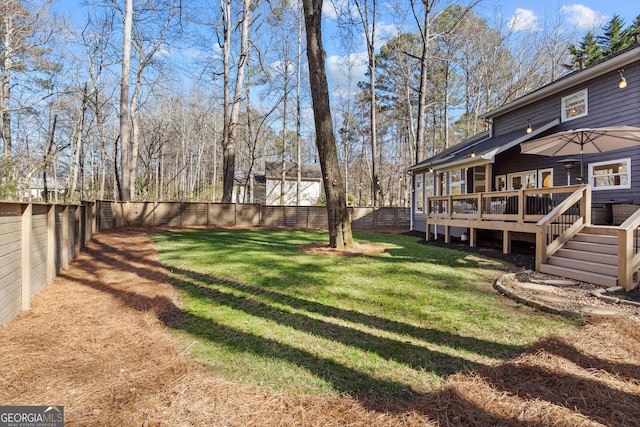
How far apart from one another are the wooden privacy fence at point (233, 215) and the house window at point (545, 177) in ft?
27.5

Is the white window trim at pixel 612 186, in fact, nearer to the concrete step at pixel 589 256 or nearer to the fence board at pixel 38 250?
the concrete step at pixel 589 256

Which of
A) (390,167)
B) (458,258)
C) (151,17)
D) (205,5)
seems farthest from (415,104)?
(458,258)

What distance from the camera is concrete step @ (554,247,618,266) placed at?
4.83 m

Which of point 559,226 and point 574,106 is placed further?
point 574,106

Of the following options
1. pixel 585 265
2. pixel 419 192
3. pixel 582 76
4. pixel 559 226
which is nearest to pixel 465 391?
pixel 585 265

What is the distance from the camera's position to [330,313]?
3.69 meters

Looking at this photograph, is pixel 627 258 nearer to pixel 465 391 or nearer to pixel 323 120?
pixel 465 391

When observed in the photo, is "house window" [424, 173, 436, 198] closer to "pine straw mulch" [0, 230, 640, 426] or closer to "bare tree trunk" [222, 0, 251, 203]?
"bare tree trunk" [222, 0, 251, 203]

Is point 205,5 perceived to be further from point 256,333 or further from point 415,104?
point 256,333

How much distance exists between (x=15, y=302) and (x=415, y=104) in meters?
25.3

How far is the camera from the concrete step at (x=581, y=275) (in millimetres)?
4531

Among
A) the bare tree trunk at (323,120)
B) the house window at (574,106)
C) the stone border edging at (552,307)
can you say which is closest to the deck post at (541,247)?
the stone border edging at (552,307)

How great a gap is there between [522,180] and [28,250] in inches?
508

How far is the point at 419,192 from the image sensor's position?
49.9 ft
